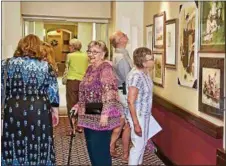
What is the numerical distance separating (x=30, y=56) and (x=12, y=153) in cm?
70

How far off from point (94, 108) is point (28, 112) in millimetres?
467

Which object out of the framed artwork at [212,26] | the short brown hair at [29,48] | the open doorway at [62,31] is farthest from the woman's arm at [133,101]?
the open doorway at [62,31]

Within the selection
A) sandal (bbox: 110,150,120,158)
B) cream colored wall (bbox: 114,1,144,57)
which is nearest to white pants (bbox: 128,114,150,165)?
sandal (bbox: 110,150,120,158)

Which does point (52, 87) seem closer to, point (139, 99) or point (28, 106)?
point (28, 106)

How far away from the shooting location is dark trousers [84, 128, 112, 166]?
2736 millimetres

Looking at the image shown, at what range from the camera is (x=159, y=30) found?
13.6 ft

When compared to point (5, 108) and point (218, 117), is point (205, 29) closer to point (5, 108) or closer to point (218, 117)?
point (218, 117)

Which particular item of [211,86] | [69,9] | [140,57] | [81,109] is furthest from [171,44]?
[69,9]

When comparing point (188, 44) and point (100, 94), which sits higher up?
point (188, 44)

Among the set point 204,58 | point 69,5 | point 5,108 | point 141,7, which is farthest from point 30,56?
point 69,5

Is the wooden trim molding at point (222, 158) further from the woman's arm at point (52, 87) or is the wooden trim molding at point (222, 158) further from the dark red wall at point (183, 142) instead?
the woman's arm at point (52, 87)

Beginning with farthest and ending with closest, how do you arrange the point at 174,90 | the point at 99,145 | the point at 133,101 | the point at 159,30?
the point at 159,30 → the point at 174,90 → the point at 133,101 → the point at 99,145

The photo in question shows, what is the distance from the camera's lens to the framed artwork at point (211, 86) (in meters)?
2.28

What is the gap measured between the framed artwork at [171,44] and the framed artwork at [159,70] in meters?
0.18
